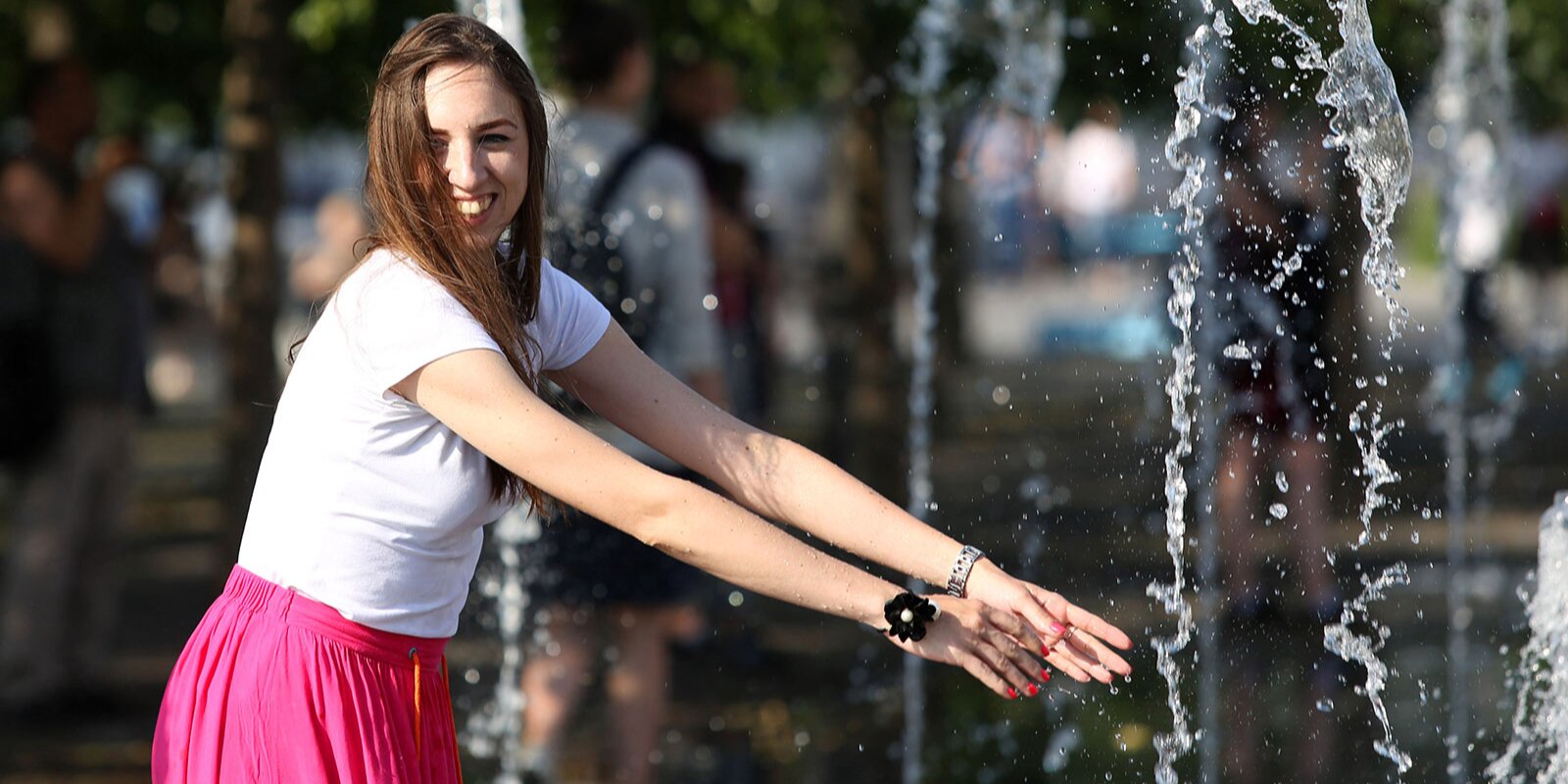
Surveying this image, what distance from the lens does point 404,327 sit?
193 cm

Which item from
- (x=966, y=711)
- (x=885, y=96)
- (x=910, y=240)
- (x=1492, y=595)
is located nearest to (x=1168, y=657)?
(x=966, y=711)

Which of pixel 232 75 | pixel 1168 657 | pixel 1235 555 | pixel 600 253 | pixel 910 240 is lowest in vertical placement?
pixel 1168 657

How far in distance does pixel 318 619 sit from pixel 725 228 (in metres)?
4.37

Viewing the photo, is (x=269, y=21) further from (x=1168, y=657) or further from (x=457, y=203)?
(x=457, y=203)

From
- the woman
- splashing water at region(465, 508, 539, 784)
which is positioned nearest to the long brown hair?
the woman

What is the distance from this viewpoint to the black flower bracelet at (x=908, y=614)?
6.56 feet

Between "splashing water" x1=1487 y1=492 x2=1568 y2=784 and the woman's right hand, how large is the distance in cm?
171

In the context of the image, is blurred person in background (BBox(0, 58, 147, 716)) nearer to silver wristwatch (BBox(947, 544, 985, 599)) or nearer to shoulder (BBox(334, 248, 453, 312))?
shoulder (BBox(334, 248, 453, 312))

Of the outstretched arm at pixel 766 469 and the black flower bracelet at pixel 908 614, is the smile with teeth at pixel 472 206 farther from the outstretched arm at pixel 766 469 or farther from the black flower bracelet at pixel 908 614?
the black flower bracelet at pixel 908 614

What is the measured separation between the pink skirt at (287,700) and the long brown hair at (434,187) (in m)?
0.26

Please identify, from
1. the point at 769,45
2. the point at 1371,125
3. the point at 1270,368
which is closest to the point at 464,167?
the point at 1371,125

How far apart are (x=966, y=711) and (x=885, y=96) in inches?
159

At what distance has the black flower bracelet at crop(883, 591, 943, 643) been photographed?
2.00m

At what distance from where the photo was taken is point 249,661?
2004 mm
